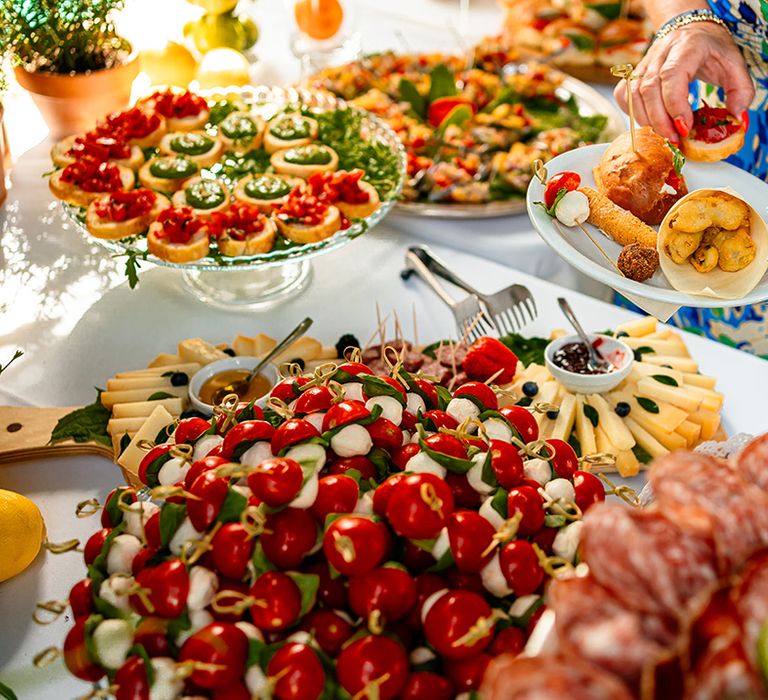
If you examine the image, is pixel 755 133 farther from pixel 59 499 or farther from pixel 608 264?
pixel 59 499

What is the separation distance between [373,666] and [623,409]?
2.74 ft

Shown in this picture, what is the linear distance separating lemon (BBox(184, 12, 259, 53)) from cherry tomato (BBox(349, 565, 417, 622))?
7.53 ft

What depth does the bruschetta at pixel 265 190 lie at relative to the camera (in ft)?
5.92

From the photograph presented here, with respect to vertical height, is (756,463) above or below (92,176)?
above

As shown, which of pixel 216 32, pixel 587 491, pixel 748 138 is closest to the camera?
pixel 587 491

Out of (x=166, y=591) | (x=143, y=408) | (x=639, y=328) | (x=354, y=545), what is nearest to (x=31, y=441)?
(x=143, y=408)

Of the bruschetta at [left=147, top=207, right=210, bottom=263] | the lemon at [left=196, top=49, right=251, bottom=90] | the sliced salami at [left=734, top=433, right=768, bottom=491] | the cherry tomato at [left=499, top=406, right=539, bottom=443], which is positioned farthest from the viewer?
the lemon at [left=196, top=49, right=251, bottom=90]

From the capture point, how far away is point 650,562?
1.93 ft

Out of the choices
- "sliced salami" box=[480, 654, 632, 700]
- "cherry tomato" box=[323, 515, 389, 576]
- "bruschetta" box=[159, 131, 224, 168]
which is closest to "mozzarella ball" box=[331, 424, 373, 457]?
"cherry tomato" box=[323, 515, 389, 576]

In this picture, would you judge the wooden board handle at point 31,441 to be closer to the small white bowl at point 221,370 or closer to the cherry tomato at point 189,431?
the small white bowl at point 221,370

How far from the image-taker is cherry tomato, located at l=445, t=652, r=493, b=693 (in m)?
0.75

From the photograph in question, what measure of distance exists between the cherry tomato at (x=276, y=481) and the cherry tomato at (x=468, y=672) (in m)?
0.21

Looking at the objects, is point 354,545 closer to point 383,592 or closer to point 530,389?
point 383,592

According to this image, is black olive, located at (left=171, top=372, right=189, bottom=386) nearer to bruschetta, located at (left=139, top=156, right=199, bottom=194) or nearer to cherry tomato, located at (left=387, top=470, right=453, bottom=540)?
bruschetta, located at (left=139, top=156, right=199, bottom=194)
